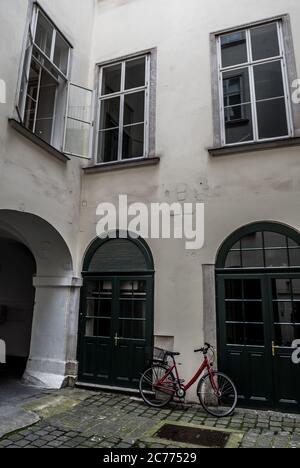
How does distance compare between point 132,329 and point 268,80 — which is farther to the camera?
point 268,80

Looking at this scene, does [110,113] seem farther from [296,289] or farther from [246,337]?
[246,337]

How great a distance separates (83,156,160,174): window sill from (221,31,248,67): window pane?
2.33 meters

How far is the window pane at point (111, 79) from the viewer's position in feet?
25.0

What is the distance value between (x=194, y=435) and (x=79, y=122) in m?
5.67

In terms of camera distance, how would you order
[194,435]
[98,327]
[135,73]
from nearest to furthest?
[194,435] → [98,327] → [135,73]

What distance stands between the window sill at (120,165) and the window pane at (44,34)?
225 cm

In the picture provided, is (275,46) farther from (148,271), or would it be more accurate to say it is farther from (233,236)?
(148,271)

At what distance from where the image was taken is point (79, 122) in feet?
22.4

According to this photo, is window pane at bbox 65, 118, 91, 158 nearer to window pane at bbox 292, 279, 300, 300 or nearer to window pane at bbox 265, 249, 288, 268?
window pane at bbox 265, 249, 288, 268

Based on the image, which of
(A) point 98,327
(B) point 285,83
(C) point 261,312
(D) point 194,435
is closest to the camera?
(D) point 194,435

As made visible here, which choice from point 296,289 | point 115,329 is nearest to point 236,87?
point 296,289

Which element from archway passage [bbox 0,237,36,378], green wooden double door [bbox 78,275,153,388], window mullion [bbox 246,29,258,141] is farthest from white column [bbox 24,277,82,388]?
window mullion [bbox 246,29,258,141]

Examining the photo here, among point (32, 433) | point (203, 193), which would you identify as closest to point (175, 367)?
point (32, 433)

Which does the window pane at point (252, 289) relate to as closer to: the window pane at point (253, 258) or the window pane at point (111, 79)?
the window pane at point (253, 258)
